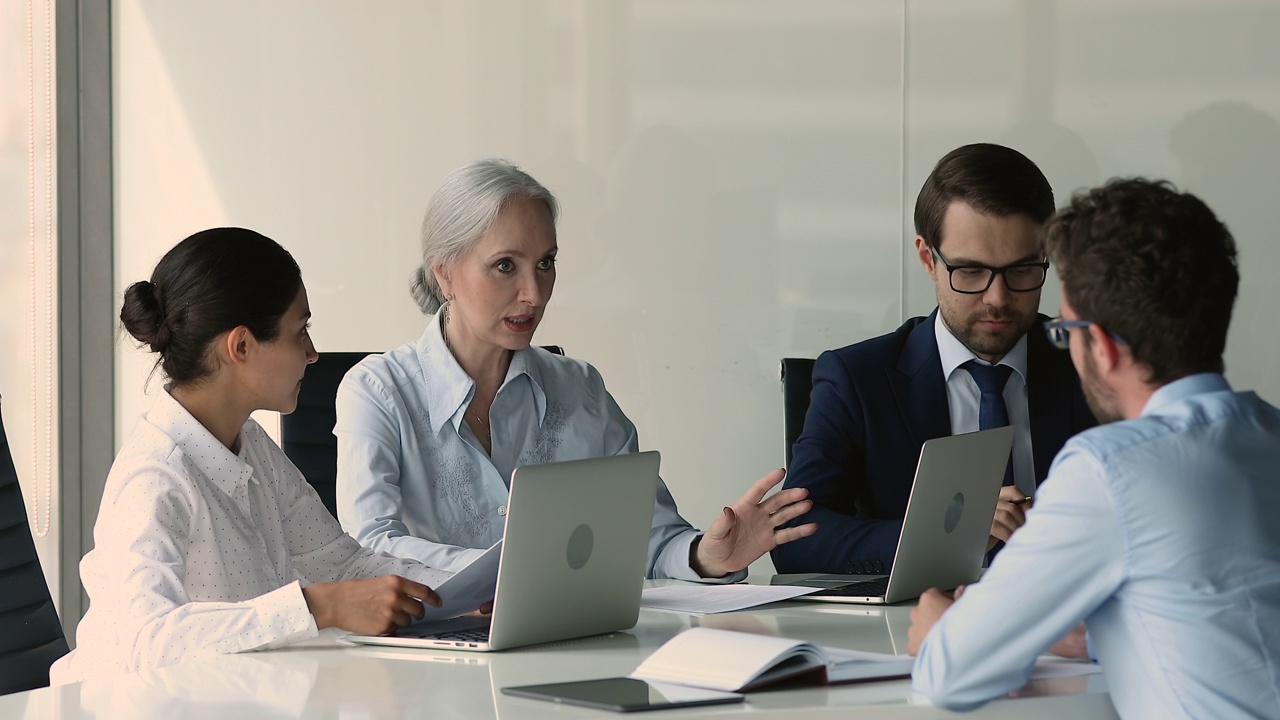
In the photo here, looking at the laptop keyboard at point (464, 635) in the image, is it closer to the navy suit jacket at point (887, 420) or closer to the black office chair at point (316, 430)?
the navy suit jacket at point (887, 420)

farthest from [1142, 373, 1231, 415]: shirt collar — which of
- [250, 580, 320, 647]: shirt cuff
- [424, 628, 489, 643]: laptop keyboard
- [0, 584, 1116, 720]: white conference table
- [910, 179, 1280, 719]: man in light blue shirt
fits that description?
[250, 580, 320, 647]: shirt cuff

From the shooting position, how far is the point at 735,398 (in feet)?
11.4

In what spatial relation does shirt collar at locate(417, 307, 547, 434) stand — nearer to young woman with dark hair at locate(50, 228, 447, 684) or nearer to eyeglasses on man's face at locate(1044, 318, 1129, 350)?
young woman with dark hair at locate(50, 228, 447, 684)

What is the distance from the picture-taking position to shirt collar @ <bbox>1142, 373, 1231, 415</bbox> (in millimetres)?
1303

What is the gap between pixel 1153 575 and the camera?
3.97 feet

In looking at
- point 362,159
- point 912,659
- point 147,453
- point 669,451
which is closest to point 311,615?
point 147,453

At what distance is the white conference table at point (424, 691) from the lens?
4.19 ft

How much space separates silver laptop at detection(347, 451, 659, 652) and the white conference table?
0.09 ft

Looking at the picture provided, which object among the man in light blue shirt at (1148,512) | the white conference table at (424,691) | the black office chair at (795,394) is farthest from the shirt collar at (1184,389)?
the black office chair at (795,394)

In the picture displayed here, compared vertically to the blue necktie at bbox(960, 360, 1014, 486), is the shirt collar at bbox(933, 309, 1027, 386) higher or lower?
higher

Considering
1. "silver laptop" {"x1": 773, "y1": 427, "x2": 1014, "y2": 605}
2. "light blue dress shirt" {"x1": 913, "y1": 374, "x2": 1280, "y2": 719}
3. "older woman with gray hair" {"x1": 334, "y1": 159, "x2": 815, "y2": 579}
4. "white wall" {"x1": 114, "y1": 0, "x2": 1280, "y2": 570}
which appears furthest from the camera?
"white wall" {"x1": 114, "y1": 0, "x2": 1280, "y2": 570}

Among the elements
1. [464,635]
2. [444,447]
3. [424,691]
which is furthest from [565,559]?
[444,447]

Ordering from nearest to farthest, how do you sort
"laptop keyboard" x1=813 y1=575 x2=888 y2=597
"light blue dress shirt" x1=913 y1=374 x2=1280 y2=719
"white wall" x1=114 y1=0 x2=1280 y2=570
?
"light blue dress shirt" x1=913 y1=374 x2=1280 y2=719
"laptop keyboard" x1=813 y1=575 x2=888 y2=597
"white wall" x1=114 y1=0 x2=1280 y2=570

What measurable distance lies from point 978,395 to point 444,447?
1043 mm
